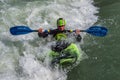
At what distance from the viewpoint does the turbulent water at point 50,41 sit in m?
7.36

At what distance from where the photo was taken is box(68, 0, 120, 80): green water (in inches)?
287

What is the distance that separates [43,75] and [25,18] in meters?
3.66

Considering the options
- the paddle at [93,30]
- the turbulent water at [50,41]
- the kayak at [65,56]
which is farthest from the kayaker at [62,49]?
the paddle at [93,30]

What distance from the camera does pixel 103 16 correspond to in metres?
10.4

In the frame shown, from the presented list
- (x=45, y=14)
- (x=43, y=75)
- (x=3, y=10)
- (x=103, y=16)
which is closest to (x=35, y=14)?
(x=45, y=14)

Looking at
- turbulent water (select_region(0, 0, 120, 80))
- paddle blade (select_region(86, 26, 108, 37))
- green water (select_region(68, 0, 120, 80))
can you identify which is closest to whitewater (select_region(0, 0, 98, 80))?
turbulent water (select_region(0, 0, 120, 80))

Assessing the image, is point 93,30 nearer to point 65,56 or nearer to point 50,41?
point 50,41

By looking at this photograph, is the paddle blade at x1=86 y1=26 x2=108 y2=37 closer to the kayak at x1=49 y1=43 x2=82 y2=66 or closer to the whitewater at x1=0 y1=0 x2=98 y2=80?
the kayak at x1=49 y1=43 x2=82 y2=66

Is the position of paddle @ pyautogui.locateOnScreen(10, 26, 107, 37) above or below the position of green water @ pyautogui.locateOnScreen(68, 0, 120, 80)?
above

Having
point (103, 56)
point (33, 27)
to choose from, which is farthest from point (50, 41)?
point (33, 27)

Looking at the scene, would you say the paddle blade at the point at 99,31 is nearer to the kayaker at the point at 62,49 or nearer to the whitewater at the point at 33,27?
the kayaker at the point at 62,49

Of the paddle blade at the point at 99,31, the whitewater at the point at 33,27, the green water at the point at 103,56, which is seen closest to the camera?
the green water at the point at 103,56

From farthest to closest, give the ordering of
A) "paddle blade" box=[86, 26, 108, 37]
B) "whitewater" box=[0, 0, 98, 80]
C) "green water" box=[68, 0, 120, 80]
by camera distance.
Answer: "paddle blade" box=[86, 26, 108, 37] → "whitewater" box=[0, 0, 98, 80] → "green water" box=[68, 0, 120, 80]

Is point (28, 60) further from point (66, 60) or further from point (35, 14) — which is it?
point (35, 14)
